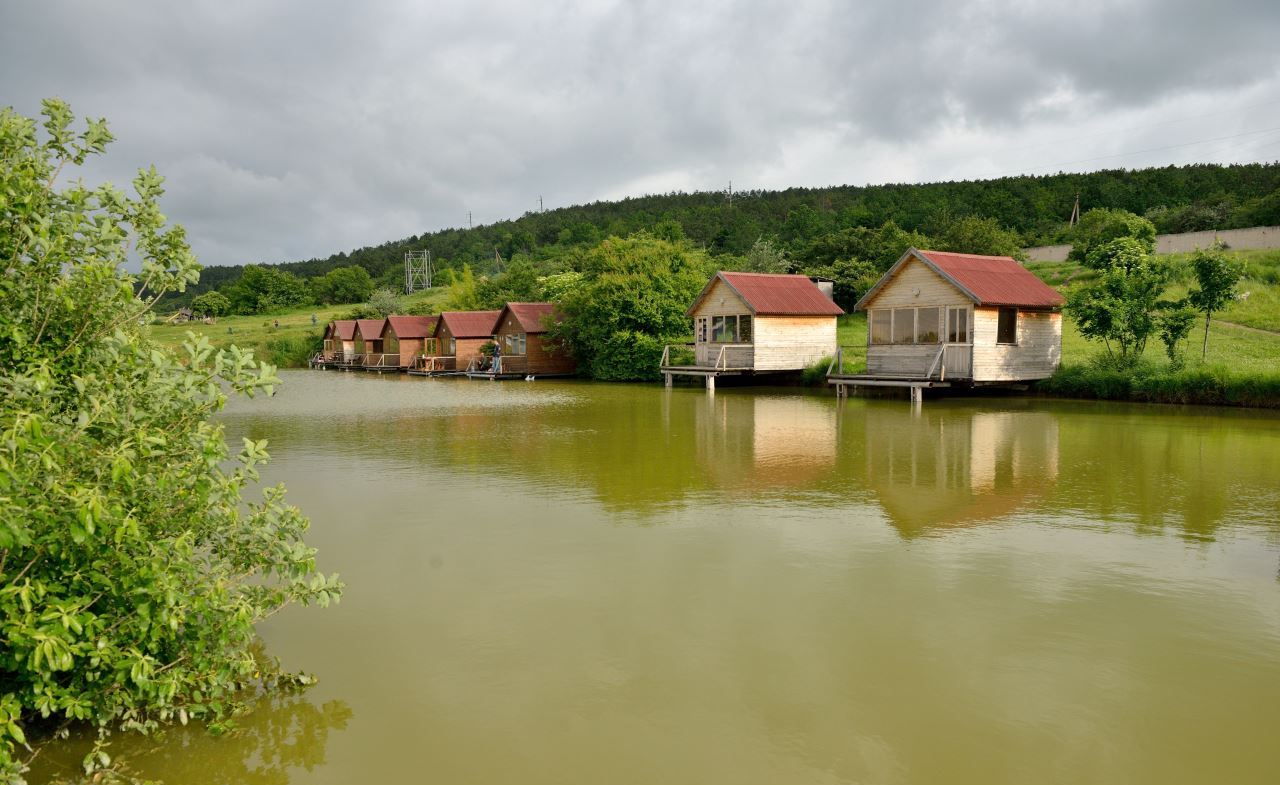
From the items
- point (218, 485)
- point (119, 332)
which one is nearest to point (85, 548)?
point (218, 485)

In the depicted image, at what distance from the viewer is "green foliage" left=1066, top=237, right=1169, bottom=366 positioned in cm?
2458

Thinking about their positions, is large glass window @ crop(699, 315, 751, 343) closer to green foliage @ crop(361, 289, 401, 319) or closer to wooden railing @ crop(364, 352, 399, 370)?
wooden railing @ crop(364, 352, 399, 370)

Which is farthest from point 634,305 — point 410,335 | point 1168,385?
point 410,335

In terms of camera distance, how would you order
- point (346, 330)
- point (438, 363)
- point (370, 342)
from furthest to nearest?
1. point (346, 330)
2. point (370, 342)
3. point (438, 363)

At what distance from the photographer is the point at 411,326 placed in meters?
57.1

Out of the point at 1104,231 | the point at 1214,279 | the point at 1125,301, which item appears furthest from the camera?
the point at 1104,231

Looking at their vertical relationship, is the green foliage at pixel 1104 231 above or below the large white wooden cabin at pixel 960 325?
above

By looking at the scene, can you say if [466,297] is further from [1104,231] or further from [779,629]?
[779,629]

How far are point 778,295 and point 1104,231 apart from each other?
26.9 meters

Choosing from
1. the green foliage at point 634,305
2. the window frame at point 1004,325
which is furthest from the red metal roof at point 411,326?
the window frame at point 1004,325

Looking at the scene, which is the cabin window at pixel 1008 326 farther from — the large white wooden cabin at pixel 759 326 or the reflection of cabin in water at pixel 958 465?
the large white wooden cabin at pixel 759 326

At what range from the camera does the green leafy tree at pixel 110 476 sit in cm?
454

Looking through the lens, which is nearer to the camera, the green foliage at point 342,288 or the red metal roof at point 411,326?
the red metal roof at point 411,326

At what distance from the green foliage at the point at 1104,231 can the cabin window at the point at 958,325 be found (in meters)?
20.0
